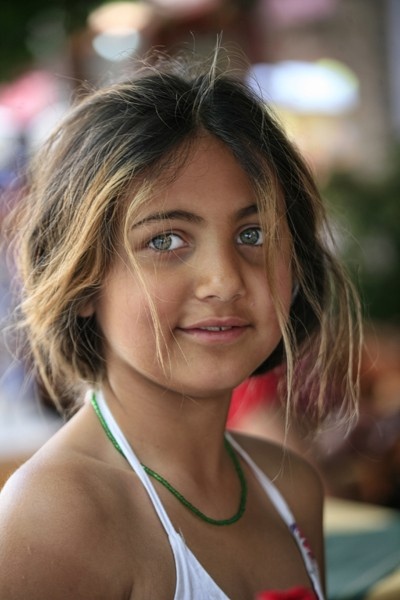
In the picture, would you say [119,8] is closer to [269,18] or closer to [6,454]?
[269,18]

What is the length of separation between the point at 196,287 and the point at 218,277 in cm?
4

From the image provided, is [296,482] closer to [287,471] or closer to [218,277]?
[287,471]

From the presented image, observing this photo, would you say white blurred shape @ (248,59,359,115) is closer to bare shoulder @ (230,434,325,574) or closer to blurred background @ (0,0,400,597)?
blurred background @ (0,0,400,597)

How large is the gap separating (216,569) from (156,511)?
120 millimetres

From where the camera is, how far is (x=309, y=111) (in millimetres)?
6613

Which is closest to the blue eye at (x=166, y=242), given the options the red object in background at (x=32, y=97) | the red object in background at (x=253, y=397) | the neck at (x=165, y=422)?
the neck at (x=165, y=422)

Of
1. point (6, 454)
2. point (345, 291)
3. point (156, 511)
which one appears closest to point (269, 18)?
point (6, 454)

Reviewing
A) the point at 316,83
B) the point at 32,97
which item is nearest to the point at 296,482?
the point at 32,97

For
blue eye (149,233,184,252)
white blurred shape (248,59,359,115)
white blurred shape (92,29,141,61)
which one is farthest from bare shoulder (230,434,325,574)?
white blurred shape (248,59,359,115)

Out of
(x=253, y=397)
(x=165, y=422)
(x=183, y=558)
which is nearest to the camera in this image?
(x=183, y=558)

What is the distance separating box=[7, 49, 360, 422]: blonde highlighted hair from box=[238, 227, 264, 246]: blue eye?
22mm

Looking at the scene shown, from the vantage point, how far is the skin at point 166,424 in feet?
3.68

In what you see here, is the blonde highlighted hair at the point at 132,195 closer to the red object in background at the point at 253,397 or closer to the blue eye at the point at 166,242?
the blue eye at the point at 166,242

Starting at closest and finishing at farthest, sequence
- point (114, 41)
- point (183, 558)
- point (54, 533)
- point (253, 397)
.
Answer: point (54, 533) → point (183, 558) → point (253, 397) → point (114, 41)
